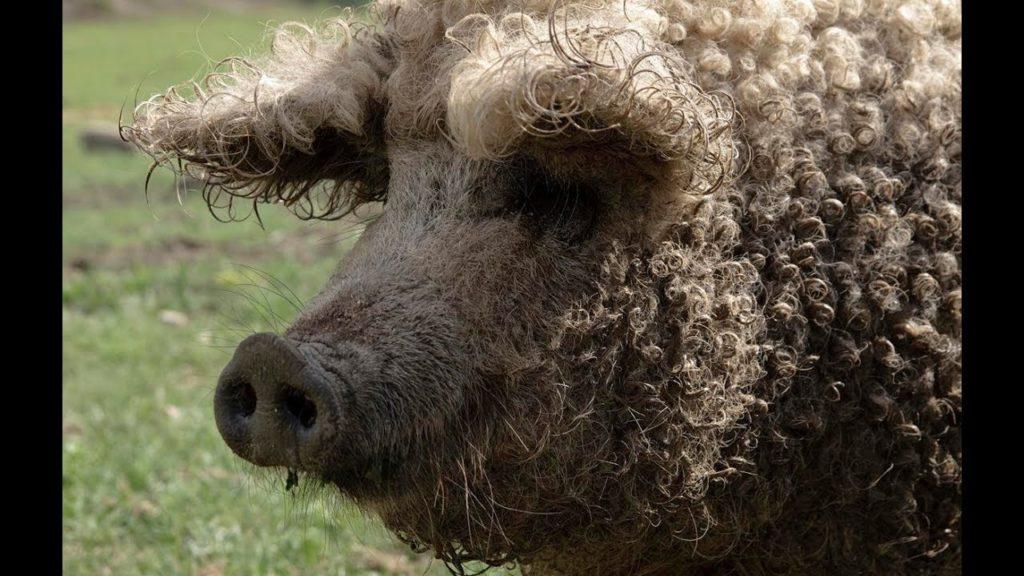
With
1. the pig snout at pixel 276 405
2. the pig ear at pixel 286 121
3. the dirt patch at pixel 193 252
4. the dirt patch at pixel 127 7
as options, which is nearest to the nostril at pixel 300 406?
the pig snout at pixel 276 405

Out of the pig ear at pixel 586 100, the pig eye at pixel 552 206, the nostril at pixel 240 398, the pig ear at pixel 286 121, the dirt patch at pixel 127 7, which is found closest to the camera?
the pig ear at pixel 586 100

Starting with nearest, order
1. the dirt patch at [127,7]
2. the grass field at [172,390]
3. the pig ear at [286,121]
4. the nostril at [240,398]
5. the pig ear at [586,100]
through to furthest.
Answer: the pig ear at [586,100] → the nostril at [240,398] → the pig ear at [286,121] → the grass field at [172,390] → the dirt patch at [127,7]

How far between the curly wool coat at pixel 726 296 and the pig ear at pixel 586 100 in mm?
13

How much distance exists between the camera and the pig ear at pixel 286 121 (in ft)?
10.4

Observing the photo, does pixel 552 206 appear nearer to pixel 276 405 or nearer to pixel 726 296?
pixel 726 296

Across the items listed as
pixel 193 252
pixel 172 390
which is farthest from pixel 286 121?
pixel 193 252

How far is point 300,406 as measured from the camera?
8.98ft

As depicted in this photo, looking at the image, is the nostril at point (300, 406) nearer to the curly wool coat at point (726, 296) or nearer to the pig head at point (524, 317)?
the pig head at point (524, 317)

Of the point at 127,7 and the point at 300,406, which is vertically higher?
the point at 300,406

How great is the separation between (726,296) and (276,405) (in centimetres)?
111

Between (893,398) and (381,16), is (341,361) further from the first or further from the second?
(893,398)
